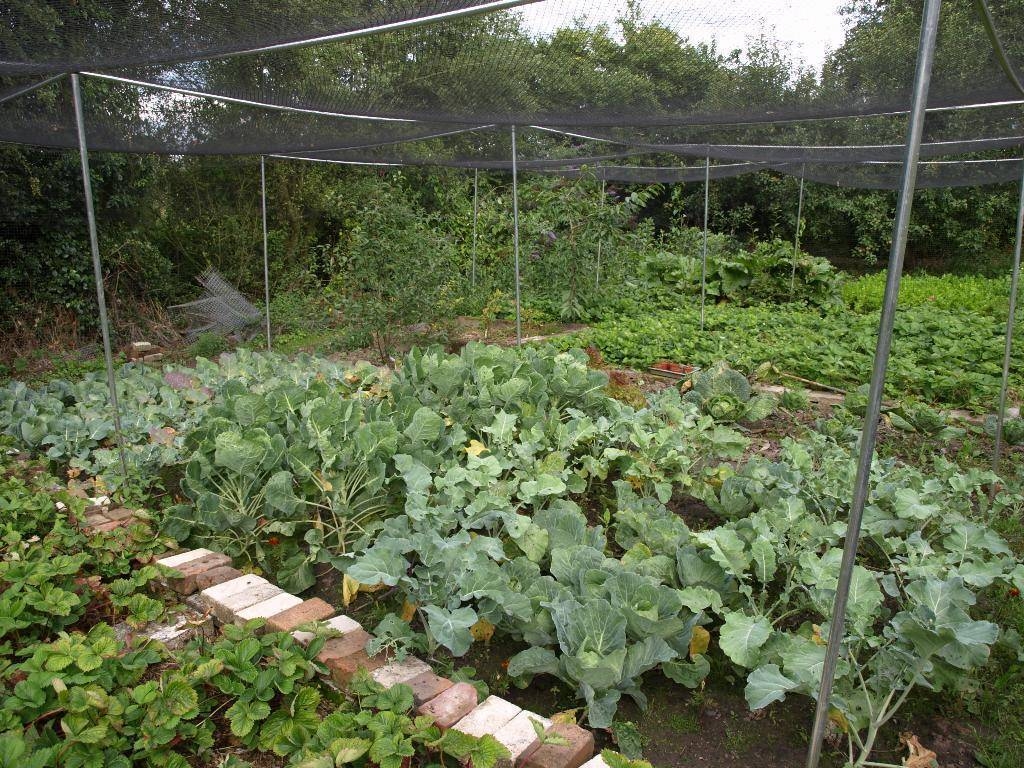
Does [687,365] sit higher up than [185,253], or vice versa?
[185,253]

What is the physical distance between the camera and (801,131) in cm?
490

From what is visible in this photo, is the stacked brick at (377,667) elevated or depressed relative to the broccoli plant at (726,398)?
depressed

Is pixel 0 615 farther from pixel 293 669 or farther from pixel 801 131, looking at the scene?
pixel 801 131

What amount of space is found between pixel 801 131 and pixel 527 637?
4411 mm

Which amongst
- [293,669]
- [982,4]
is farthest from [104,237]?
[982,4]

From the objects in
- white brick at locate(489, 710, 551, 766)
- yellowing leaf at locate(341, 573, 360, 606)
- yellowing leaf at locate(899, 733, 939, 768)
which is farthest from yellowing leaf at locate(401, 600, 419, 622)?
yellowing leaf at locate(899, 733, 939, 768)

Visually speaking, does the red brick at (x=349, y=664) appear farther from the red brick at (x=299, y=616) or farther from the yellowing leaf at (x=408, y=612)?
the yellowing leaf at (x=408, y=612)

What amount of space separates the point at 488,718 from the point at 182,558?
132cm

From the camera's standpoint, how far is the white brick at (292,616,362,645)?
1879mm

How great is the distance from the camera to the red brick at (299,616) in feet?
6.34

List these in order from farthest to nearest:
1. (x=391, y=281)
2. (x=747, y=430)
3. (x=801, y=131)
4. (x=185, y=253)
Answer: (x=185, y=253)
(x=391, y=281)
(x=801, y=131)
(x=747, y=430)

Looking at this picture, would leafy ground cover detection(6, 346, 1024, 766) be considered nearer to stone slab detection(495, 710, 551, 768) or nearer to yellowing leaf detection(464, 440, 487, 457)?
yellowing leaf detection(464, 440, 487, 457)

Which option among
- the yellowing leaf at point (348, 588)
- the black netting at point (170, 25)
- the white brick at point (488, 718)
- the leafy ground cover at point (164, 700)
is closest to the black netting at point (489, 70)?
the black netting at point (170, 25)

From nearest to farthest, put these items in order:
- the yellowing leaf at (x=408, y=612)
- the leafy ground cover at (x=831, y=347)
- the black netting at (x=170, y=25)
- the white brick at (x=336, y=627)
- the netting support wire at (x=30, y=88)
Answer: the white brick at (x=336, y=627) → the yellowing leaf at (x=408, y=612) → the black netting at (x=170, y=25) → the netting support wire at (x=30, y=88) → the leafy ground cover at (x=831, y=347)
